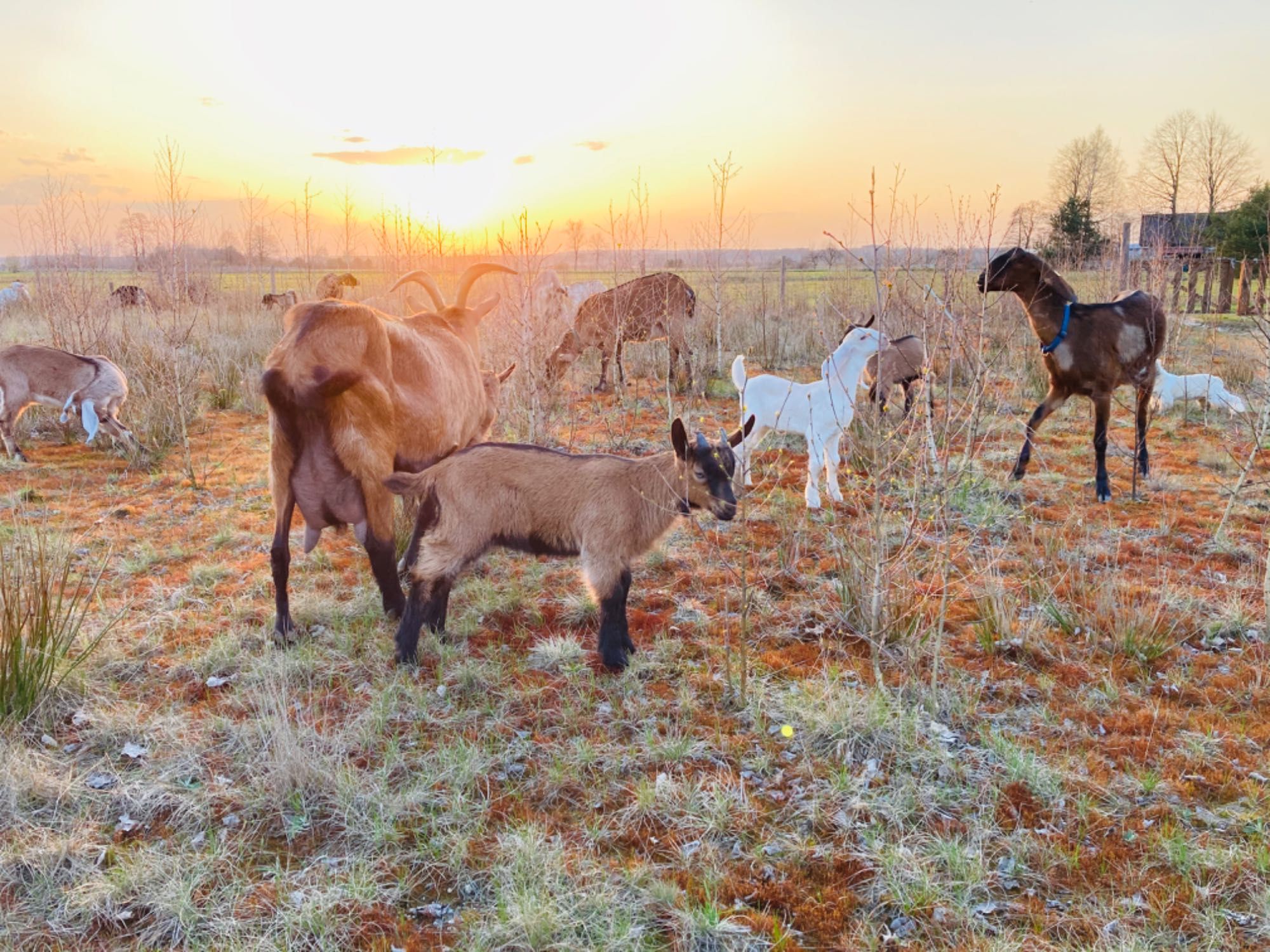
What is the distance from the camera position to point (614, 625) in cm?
432

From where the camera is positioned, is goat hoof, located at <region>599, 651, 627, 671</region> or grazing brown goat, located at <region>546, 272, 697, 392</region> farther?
grazing brown goat, located at <region>546, 272, 697, 392</region>

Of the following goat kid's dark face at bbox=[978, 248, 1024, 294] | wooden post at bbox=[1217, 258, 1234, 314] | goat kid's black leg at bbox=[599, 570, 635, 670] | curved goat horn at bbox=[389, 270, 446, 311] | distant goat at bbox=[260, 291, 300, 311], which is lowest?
goat kid's black leg at bbox=[599, 570, 635, 670]

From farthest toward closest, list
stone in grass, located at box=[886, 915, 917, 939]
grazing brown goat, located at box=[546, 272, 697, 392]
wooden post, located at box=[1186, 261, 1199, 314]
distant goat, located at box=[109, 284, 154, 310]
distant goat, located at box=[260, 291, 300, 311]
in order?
distant goat, located at box=[260, 291, 300, 311] → wooden post, located at box=[1186, 261, 1199, 314] → distant goat, located at box=[109, 284, 154, 310] → grazing brown goat, located at box=[546, 272, 697, 392] → stone in grass, located at box=[886, 915, 917, 939]

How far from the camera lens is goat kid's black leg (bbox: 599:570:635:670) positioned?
14.0 ft

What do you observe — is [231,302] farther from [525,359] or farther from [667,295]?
[525,359]

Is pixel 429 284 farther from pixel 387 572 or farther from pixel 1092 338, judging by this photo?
pixel 1092 338

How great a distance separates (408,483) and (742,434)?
186 centimetres

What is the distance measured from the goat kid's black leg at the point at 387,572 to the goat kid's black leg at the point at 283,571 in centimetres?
43

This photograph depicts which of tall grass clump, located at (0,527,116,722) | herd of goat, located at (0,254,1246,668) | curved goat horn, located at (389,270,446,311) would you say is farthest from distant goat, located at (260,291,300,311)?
tall grass clump, located at (0,527,116,722)

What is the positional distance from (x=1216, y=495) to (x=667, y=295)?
8.10m

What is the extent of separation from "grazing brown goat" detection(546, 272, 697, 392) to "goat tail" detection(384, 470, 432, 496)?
26.6ft

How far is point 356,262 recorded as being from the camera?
20.9 m

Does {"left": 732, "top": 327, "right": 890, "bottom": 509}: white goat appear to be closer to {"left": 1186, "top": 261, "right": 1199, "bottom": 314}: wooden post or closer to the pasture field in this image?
the pasture field

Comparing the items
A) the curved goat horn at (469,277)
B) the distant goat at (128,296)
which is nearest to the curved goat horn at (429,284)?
the curved goat horn at (469,277)
